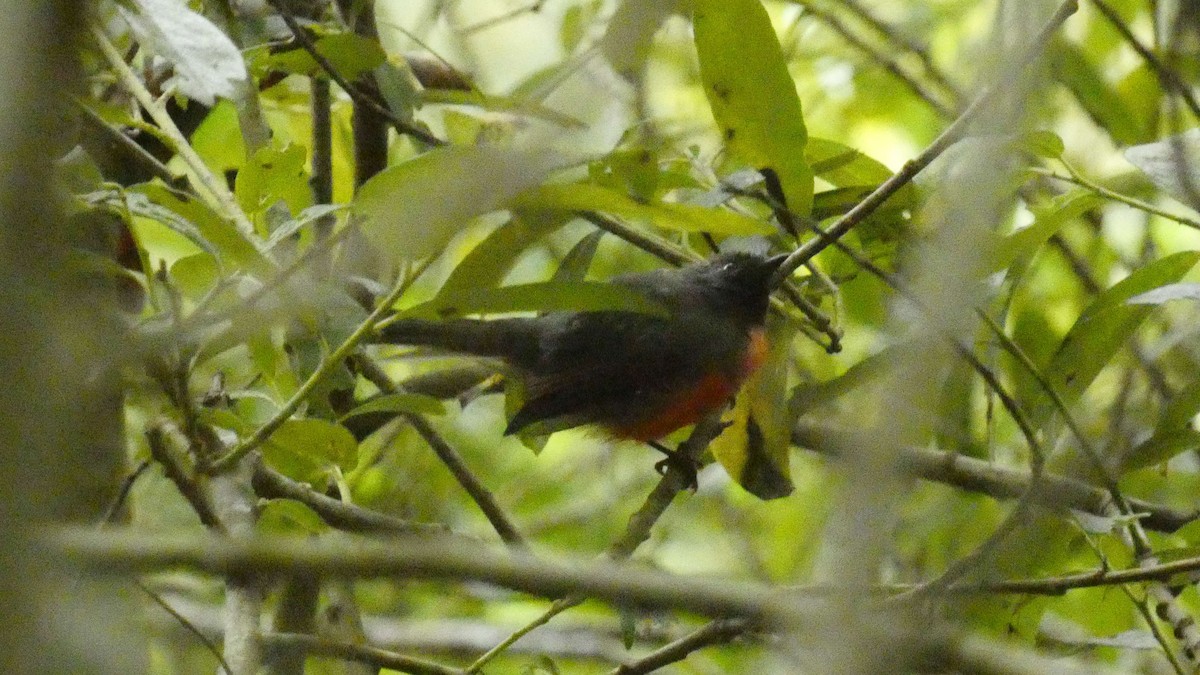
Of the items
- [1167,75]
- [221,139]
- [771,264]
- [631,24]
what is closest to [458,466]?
[221,139]

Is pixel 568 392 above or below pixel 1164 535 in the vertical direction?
below

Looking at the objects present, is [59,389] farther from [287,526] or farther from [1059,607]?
[1059,607]

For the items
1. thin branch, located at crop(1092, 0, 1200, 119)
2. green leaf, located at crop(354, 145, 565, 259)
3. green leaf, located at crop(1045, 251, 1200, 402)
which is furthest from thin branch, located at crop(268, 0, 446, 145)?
thin branch, located at crop(1092, 0, 1200, 119)

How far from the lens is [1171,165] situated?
238cm

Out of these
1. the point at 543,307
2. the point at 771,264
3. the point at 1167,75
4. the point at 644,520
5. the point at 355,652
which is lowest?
the point at 355,652

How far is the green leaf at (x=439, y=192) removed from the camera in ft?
5.69

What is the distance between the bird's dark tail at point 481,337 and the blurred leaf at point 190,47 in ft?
5.71

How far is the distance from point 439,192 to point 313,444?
2.35 ft

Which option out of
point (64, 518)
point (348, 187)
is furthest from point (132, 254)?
point (64, 518)

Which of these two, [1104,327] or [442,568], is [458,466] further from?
[442,568]

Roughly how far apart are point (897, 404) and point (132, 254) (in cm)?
251

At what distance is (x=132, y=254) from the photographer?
3.02m

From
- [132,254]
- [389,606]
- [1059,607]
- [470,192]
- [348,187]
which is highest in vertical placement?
[1059,607]

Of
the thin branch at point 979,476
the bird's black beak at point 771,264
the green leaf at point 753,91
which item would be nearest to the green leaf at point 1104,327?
the thin branch at point 979,476
